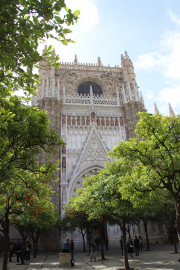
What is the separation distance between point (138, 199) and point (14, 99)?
6.69 metres

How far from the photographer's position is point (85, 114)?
28750 millimetres

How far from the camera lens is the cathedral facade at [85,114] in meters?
25.1

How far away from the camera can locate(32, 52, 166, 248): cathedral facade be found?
25120 millimetres

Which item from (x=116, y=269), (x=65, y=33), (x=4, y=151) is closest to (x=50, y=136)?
(x=4, y=151)

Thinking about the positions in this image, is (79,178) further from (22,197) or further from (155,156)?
(155,156)

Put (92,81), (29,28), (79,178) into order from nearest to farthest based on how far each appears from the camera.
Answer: (29,28), (79,178), (92,81)

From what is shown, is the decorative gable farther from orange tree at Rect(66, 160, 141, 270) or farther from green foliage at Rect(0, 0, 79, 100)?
green foliage at Rect(0, 0, 79, 100)

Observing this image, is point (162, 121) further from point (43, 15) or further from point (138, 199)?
point (43, 15)

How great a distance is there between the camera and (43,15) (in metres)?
4.79

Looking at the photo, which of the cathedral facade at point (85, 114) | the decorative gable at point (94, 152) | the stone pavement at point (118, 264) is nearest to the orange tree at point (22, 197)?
the stone pavement at point (118, 264)

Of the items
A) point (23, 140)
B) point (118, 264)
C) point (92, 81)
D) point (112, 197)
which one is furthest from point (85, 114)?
point (23, 140)

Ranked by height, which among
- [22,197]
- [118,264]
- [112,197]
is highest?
[22,197]

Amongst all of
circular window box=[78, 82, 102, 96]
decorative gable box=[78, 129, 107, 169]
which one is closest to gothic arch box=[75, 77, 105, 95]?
circular window box=[78, 82, 102, 96]

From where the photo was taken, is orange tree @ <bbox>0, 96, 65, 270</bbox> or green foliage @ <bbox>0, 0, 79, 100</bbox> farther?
orange tree @ <bbox>0, 96, 65, 270</bbox>
